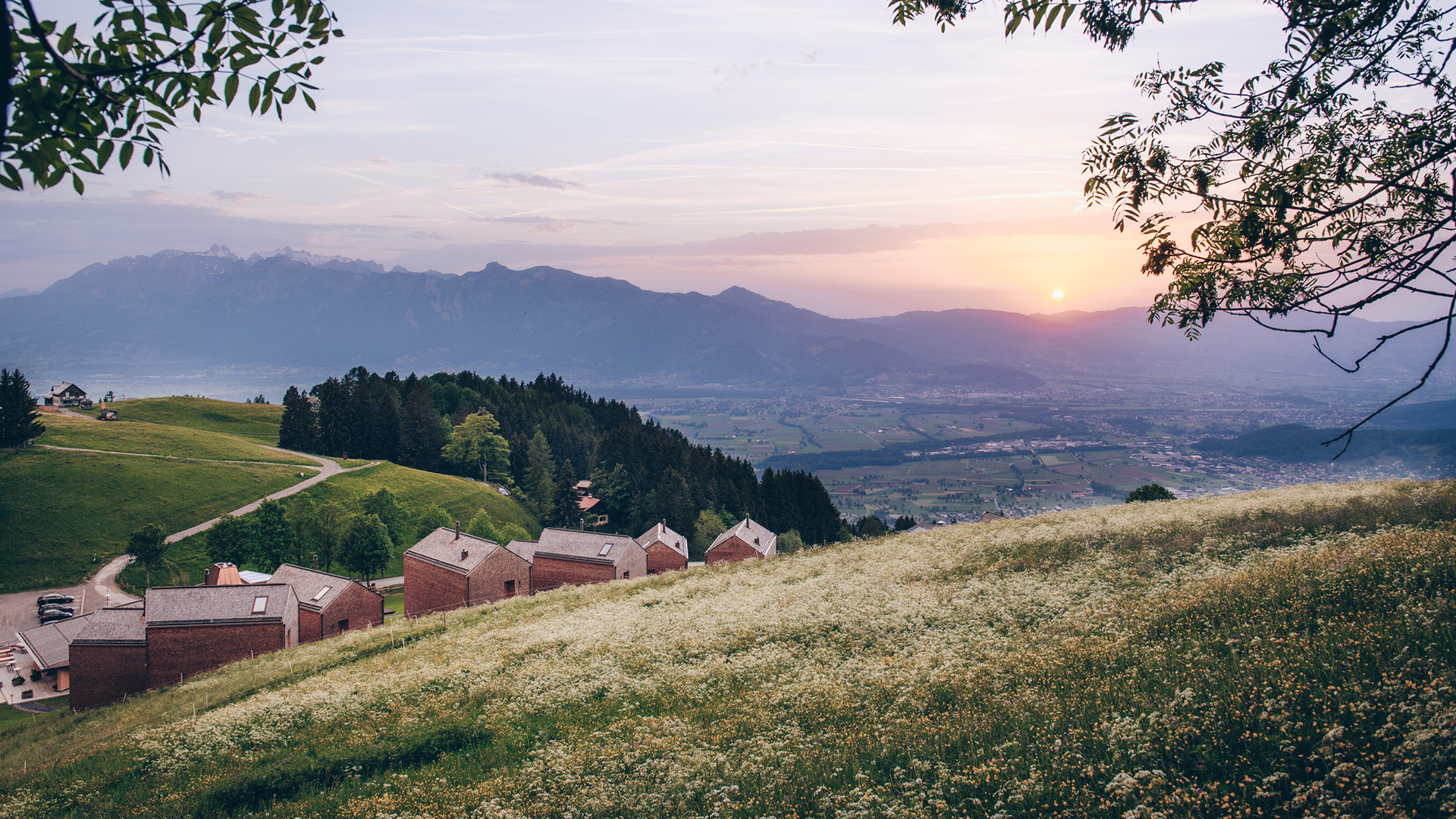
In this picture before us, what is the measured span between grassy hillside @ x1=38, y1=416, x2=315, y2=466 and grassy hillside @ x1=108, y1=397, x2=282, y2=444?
1529 centimetres

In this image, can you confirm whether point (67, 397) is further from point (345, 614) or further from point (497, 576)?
point (497, 576)

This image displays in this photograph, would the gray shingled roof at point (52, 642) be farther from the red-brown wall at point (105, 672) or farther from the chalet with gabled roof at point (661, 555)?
the chalet with gabled roof at point (661, 555)

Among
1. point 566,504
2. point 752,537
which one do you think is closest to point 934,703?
point 752,537

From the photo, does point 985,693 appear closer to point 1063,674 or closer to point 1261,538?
point 1063,674

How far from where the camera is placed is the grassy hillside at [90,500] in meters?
61.8

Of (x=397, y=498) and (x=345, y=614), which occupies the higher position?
(x=397, y=498)

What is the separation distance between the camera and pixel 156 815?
44.2 ft

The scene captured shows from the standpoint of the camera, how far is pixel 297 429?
108500 mm

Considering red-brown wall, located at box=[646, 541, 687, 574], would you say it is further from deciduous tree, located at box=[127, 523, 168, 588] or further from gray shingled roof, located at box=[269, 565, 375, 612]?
deciduous tree, located at box=[127, 523, 168, 588]

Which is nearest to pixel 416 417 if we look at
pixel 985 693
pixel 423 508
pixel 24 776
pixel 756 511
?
pixel 423 508

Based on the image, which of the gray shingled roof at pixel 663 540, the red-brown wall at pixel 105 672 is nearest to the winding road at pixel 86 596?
the red-brown wall at pixel 105 672

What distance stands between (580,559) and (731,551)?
42.6 feet

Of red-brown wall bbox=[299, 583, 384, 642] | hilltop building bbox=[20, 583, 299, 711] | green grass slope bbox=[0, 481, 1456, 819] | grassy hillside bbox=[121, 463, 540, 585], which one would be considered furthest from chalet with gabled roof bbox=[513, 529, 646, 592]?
grassy hillside bbox=[121, 463, 540, 585]

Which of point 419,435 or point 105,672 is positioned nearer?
point 105,672
